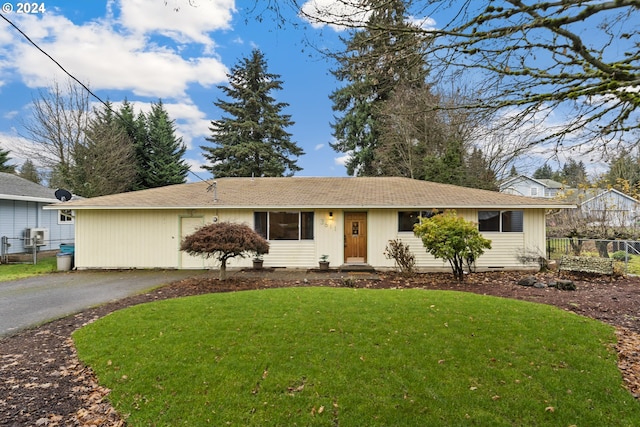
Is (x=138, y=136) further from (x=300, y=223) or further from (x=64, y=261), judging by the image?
(x=300, y=223)

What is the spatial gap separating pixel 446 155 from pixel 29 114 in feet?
85.9

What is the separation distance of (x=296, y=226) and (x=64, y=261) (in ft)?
28.6

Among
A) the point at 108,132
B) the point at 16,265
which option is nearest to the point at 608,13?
the point at 16,265

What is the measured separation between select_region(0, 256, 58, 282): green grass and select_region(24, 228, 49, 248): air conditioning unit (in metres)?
1.31

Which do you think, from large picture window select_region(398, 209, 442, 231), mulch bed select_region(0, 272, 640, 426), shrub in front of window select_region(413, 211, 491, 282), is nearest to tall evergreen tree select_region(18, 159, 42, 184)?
mulch bed select_region(0, 272, 640, 426)

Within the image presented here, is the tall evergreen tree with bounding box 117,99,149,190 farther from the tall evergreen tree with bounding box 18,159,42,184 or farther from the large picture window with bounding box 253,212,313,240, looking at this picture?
the large picture window with bounding box 253,212,313,240

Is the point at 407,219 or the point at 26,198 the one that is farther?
the point at 26,198

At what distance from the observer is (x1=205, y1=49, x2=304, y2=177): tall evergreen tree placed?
85.8ft

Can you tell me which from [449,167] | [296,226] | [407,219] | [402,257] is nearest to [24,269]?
[296,226]

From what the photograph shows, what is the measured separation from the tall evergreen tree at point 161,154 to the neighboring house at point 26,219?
8.90 m

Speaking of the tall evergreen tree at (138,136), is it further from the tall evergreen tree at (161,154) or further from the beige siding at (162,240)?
the beige siding at (162,240)

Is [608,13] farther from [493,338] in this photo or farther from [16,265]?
[16,265]

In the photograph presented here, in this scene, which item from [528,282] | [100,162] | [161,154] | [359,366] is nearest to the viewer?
[359,366]

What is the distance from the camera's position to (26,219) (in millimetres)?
15141
